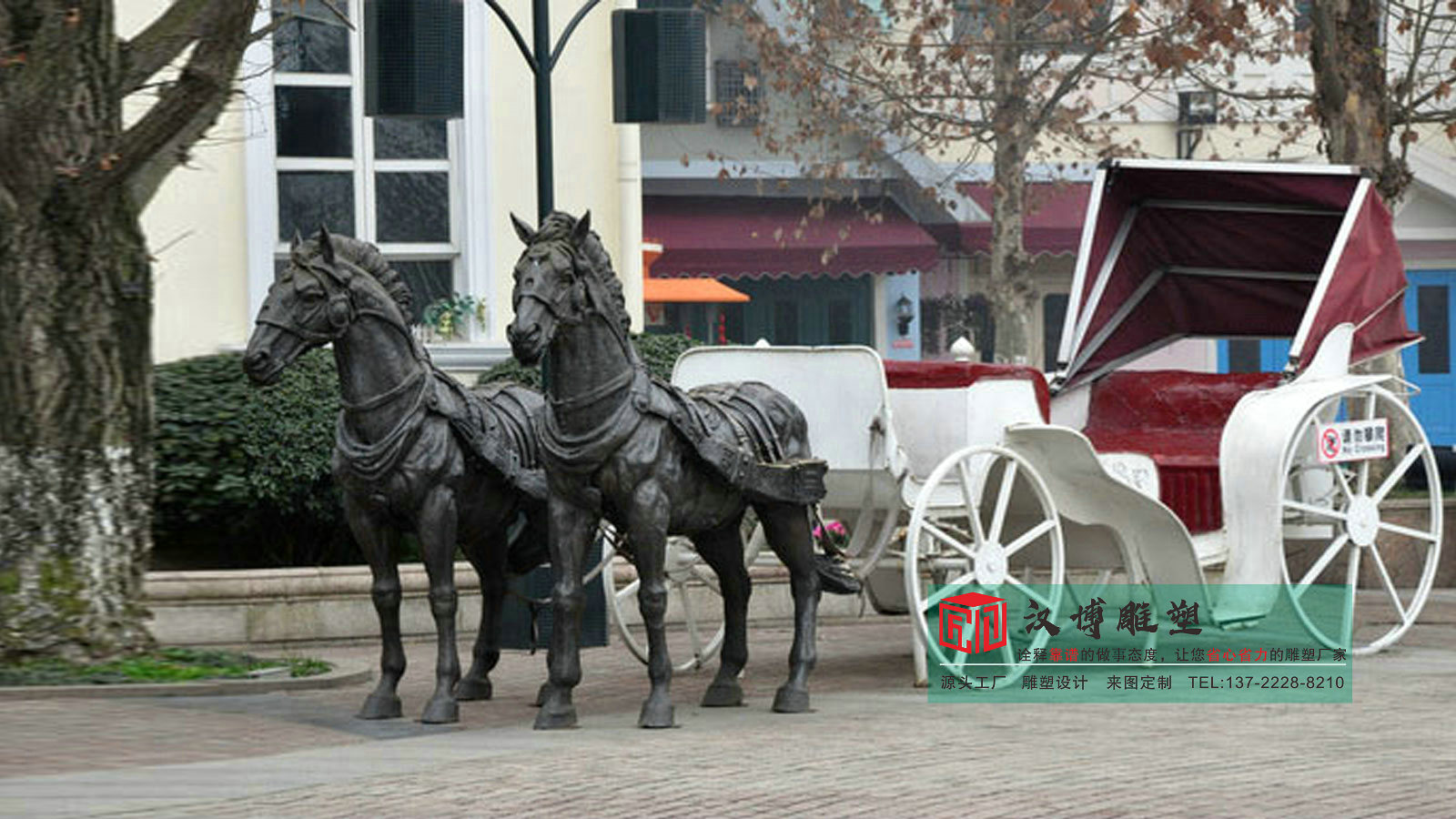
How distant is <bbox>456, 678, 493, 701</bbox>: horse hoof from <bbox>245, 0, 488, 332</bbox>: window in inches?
328

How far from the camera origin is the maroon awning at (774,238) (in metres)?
36.2

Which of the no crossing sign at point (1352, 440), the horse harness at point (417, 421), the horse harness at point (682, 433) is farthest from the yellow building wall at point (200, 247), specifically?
the no crossing sign at point (1352, 440)

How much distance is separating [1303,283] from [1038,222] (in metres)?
21.9

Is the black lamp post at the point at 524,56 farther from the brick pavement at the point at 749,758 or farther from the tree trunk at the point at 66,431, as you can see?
the brick pavement at the point at 749,758

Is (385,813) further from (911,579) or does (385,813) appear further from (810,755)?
(911,579)

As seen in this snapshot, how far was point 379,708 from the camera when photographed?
11.7 metres

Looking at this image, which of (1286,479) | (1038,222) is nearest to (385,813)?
(1286,479)

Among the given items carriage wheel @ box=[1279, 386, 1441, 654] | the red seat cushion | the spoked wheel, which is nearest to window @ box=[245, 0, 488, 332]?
the spoked wheel

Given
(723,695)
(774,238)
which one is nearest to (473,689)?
(723,695)

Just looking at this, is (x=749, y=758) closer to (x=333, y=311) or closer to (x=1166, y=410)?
(x=333, y=311)

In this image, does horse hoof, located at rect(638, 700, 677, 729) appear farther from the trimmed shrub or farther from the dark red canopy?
the trimmed shrub

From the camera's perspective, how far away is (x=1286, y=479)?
13.9 m

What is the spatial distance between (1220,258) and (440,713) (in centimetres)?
688

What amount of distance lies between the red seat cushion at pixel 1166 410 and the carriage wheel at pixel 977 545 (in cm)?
145
